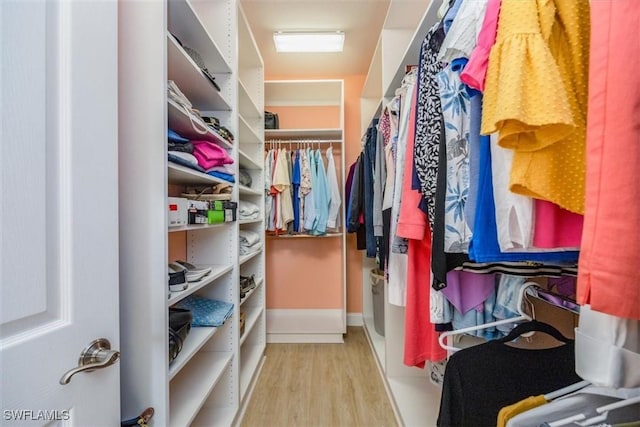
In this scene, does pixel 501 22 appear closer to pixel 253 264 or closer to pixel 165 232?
pixel 165 232

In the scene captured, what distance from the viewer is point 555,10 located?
1.65 ft

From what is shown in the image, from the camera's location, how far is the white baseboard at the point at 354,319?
2.90 metres

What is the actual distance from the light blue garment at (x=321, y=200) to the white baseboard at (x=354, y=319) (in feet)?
3.43

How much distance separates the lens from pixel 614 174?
0.38 metres

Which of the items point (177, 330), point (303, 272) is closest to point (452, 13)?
point (177, 330)

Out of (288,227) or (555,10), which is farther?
(288,227)

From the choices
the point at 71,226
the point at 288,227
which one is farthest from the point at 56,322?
the point at 288,227

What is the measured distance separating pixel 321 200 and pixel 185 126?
140 cm

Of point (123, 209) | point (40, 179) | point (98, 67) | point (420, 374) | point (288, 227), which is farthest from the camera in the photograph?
point (288, 227)

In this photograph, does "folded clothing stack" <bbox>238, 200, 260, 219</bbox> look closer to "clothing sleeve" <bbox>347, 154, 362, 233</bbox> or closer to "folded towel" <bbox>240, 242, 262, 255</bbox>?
"folded towel" <bbox>240, 242, 262, 255</bbox>

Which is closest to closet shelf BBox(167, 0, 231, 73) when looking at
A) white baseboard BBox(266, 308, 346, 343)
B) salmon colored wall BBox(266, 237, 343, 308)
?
salmon colored wall BBox(266, 237, 343, 308)

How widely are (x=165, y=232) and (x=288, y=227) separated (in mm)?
1657

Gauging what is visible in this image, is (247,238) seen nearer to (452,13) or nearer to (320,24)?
(452,13)

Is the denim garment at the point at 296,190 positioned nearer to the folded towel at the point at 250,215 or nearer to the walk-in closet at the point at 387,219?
the folded towel at the point at 250,215
